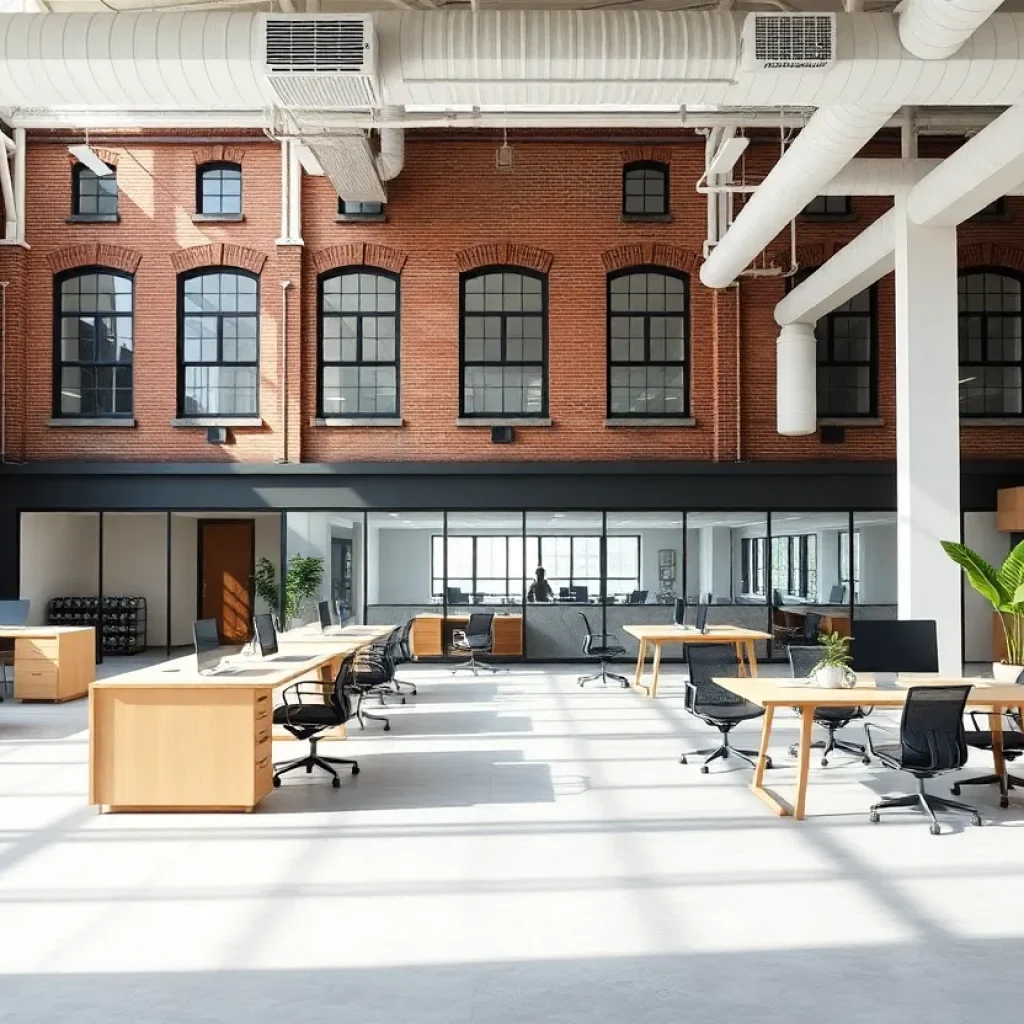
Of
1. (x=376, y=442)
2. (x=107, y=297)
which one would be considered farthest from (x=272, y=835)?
(x=107, y=297)

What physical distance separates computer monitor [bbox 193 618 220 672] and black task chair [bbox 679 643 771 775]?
3.59m

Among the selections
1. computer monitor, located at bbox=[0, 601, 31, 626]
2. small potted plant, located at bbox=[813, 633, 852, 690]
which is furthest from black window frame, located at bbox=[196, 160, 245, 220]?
small potted plant, located at bbox=[813, 633, 852, 690]

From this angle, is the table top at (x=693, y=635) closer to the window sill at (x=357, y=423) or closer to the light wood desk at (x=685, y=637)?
the light wood desk at (x=685, y=637)

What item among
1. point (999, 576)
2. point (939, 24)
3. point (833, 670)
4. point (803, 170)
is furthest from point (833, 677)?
point (803, 170)

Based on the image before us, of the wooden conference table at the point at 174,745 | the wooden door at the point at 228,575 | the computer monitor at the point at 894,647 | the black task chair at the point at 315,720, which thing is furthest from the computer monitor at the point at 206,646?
the wooden door at the point at 228,575

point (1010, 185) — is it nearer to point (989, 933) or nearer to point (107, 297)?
point (989, 933)

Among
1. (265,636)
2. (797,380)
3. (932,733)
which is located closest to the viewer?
(932,733)

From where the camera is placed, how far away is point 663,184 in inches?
640

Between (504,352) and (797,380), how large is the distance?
4.14m

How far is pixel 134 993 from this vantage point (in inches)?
165

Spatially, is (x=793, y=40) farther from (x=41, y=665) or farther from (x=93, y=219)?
(x=93, y=219)

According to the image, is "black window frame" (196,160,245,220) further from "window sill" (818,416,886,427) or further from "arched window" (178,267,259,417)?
"window sill" (818,416,886,427)

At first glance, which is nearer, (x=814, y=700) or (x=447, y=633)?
(x=814, y=700)

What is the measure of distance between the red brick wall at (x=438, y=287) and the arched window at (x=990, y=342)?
0.39m
